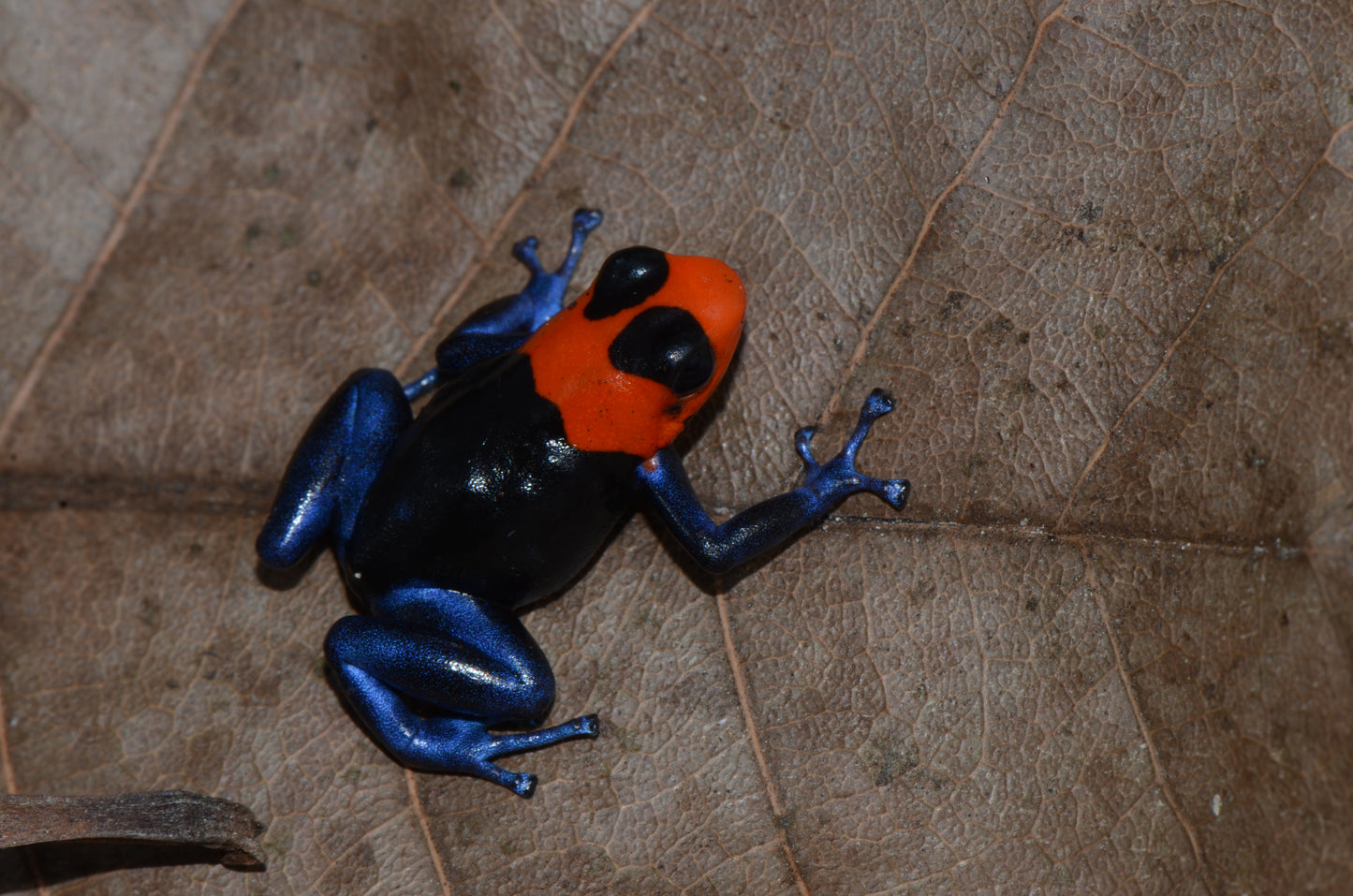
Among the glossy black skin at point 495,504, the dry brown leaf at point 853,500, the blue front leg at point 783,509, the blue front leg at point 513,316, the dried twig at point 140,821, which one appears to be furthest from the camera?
the blue front leg at point 513,316

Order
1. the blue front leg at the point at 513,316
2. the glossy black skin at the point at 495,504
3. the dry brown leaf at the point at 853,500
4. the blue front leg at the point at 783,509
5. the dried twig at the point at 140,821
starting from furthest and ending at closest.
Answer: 1. the blue front leg at the point at 513,316
2. the glossy black skin at the point at 495,504
3. the blue front leg at the point at 783,509
4. the dry brown leaf at the point at 853,500
5. the dried twig at the point at 140,821

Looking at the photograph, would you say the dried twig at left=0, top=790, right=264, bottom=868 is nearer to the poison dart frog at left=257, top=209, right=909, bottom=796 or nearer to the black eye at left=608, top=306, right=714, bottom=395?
the poison dart frog at left=257, top=209, right=909, bottom=796

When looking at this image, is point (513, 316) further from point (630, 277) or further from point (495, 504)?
point (495, 504)

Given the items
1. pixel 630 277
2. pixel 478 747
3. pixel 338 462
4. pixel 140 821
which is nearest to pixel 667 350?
pixel 630 277

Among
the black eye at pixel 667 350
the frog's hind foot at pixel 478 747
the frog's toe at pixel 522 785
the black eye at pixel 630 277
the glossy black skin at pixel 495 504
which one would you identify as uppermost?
the black eye at pixel 630 277

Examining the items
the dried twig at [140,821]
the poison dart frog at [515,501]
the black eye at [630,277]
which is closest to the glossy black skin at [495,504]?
the poison dart frog at [515,501]

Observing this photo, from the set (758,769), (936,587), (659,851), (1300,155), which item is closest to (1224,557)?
(936,587)

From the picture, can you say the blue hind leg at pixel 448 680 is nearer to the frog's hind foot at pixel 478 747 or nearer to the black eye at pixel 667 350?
the frog's hind foot at pixel 478 747
